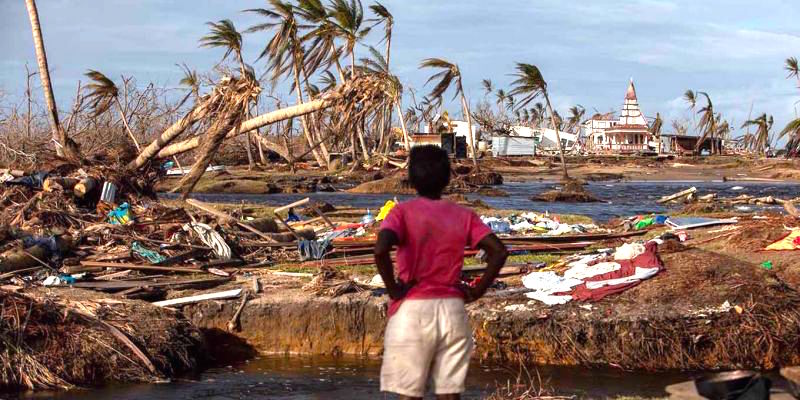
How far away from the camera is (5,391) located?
7.64m

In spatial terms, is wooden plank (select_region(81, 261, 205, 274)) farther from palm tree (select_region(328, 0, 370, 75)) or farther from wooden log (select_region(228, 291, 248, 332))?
palm tree (select_region(328, 0, 370, 75))

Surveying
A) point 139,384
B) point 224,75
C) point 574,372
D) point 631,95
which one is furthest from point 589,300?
point 631,95

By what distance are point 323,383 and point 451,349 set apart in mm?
3939

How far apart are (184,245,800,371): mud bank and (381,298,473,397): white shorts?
178 inches

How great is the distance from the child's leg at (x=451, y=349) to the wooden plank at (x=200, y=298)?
5330 mm

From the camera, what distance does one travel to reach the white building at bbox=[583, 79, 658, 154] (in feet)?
223

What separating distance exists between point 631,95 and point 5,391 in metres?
67.6

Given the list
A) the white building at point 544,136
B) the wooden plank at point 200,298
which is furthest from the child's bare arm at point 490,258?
the white building at point 544,136

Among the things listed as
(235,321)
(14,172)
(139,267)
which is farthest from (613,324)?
(14,172)

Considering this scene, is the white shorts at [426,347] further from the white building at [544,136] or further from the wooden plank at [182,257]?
the white building at [544,136]

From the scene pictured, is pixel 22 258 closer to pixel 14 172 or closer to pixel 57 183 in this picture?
pixel 57 183

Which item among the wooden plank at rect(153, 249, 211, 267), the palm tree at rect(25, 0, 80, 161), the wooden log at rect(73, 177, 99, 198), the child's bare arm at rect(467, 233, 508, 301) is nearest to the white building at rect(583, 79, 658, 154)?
the palm tree at rect(25, 0, 80, 161)

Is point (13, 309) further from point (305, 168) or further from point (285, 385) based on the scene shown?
point (305, 168)

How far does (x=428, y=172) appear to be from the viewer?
15.0 ft
